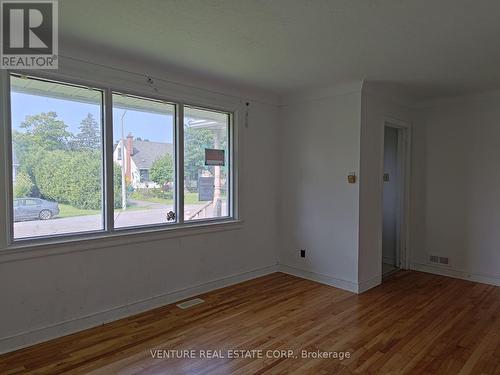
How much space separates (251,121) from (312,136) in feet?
2.74

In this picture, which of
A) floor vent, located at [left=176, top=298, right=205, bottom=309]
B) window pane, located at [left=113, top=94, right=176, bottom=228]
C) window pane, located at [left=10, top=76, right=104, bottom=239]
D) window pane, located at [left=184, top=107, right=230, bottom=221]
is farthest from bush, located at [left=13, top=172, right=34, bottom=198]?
floor vent, located at [left=176, top=298, right=205, bottom=309]

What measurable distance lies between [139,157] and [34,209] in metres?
1.07

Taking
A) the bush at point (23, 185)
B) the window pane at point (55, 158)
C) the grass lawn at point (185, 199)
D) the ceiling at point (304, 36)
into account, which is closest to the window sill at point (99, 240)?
the window pane at point (55, 158)

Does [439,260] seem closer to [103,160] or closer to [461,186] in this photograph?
[461,186]

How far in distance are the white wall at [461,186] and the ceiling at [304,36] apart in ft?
2.49

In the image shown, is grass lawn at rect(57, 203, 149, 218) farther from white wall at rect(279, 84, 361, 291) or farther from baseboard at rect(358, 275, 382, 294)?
baseboard at rect(358, 275, 382, 294)

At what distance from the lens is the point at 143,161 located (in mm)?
3541

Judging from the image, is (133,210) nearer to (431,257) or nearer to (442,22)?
(442,22)

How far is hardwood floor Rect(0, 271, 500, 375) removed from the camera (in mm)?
2461

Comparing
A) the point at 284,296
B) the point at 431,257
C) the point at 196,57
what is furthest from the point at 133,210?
the point at 431,257

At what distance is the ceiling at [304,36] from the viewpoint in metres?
2.20

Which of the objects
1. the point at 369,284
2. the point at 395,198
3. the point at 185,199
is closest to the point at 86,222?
the point at 185,199

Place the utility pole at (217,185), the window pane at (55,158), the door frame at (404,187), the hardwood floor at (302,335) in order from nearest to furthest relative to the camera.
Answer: the hardwood floor at (302,335) → the window pane at (55,158) → the utility pole at (217,185) → the door frame at (404,187)

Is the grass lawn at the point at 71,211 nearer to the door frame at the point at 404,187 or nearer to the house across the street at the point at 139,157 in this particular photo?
the house across the street at the point at 139,157
